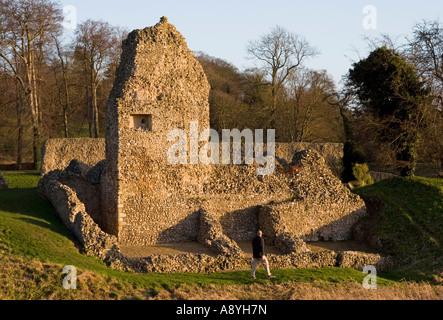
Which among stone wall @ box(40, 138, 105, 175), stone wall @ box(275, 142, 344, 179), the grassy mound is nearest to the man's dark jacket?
the grassy mound

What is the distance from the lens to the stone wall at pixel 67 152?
3403 centimetres

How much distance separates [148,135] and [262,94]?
29212 mm

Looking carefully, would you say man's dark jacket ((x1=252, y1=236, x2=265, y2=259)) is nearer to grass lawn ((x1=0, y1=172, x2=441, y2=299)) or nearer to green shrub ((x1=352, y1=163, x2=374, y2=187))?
grass lawn ((x1=0, y1=172, x2=441, y2=299))

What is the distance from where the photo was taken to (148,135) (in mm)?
20156

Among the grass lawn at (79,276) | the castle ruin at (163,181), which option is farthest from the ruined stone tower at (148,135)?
the grass lawn at (79,276)

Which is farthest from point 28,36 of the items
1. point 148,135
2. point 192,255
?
point 192,255

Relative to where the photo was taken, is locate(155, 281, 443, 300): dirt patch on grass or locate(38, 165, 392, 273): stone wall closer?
locate(155, 281, 443, 300): dirt patch on grass

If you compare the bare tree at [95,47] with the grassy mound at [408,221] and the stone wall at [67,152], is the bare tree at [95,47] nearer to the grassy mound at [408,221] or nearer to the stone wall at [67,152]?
the stone wall at [67,152]

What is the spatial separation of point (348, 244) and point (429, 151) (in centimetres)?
1031

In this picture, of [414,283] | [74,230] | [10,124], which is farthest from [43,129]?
[414,283]

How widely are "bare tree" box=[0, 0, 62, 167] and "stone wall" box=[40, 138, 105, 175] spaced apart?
2.91 m

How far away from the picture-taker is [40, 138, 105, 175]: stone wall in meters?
34.0

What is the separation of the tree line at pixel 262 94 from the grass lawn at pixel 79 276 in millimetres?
11660
